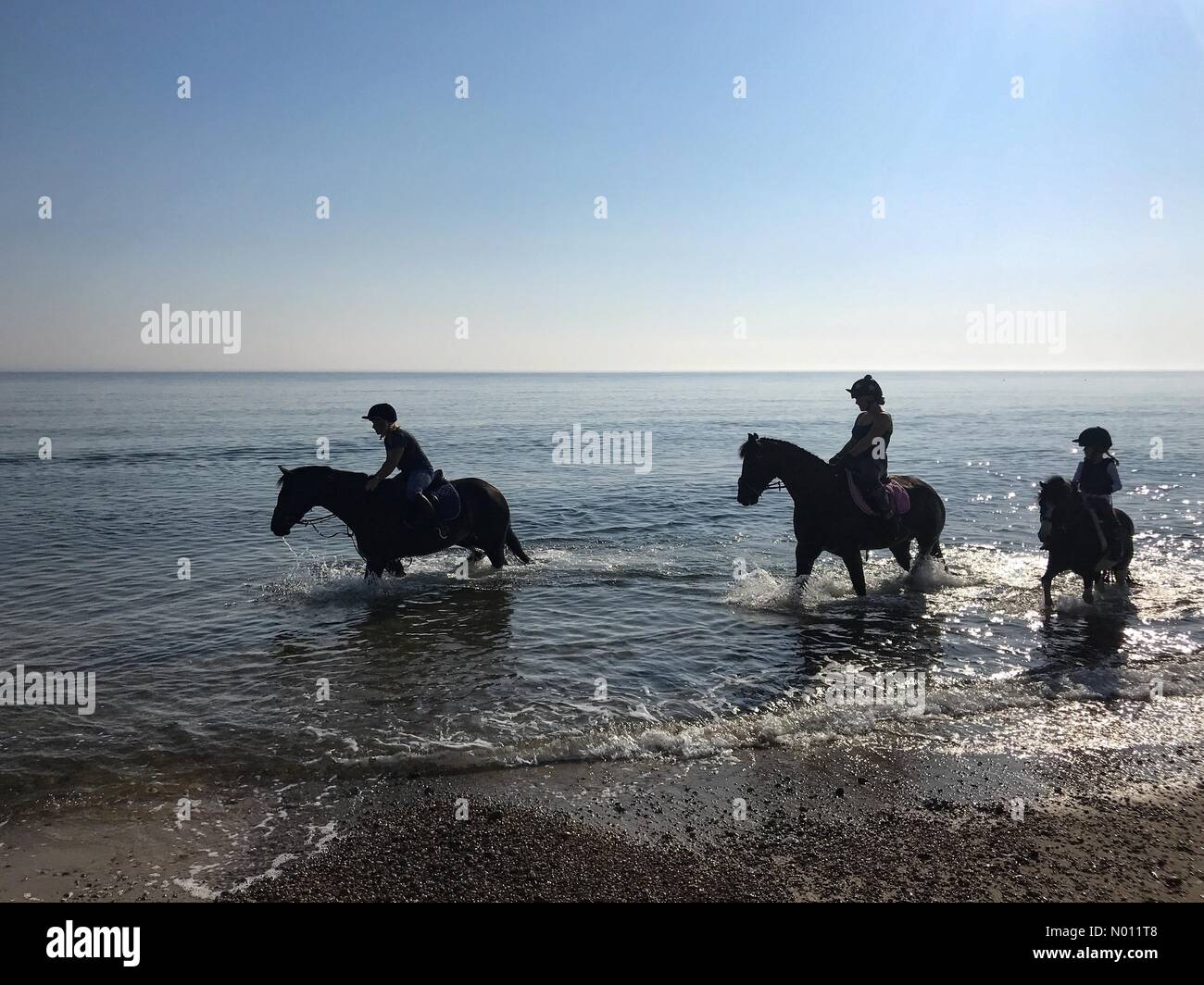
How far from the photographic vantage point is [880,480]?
11.0m

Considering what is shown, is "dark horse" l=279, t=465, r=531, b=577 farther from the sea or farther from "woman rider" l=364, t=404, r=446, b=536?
the sea

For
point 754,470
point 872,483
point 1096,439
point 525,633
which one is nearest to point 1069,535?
point 1096,439

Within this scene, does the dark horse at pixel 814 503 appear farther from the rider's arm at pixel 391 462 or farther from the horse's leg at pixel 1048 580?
the rider's arm at pixel 391 462

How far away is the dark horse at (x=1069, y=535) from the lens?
10383 mm

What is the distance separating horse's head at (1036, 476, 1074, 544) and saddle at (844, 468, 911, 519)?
1.80m

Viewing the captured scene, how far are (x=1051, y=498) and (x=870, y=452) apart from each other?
247 cm

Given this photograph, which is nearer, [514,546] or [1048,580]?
[1048,580]

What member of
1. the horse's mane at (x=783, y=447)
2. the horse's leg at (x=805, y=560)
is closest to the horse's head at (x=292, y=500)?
the horse's mane at (x=783, y=447)

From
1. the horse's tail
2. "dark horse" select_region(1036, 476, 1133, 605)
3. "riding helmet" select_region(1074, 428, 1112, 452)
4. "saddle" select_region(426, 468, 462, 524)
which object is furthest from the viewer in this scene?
the horse's tail

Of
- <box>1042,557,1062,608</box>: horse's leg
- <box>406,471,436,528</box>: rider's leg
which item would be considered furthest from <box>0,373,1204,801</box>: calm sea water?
<box>406,471,436,528</box>: rider's leg

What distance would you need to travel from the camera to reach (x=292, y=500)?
11.5 meters

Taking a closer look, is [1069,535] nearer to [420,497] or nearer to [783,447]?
[783,447]

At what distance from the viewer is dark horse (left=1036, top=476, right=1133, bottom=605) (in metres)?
10.4

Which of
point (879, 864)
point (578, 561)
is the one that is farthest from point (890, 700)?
point (578, 561)
